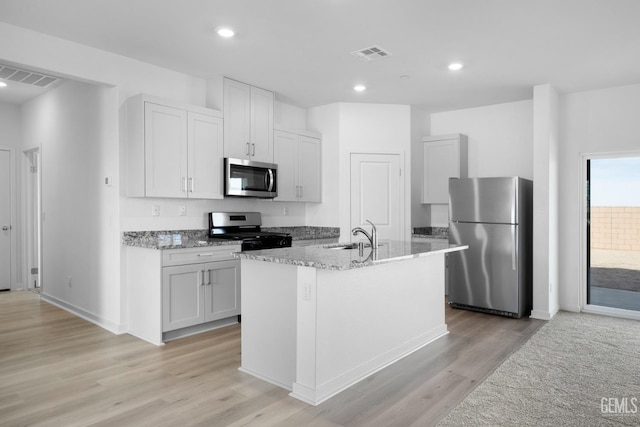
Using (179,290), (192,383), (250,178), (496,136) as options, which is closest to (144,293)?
(179,290)

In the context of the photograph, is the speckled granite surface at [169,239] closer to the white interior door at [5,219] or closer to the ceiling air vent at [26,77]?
the ceiling air vent at [26,77]

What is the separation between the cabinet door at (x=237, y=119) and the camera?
4.52 m

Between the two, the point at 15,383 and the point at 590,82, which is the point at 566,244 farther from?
the point at 15,383

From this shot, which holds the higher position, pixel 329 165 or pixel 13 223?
pixel 329 165

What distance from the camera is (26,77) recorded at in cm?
463

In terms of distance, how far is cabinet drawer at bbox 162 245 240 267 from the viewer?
3656 millimetres

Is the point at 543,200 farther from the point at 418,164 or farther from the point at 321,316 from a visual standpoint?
the point at 321,316

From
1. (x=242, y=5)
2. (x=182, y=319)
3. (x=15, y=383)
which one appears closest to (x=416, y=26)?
(x=242, y=5)

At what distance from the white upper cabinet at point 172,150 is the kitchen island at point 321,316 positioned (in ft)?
4.90

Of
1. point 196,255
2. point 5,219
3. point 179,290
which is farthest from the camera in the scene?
point 5,219

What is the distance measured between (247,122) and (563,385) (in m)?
3.79

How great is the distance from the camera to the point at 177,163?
4.09 metres

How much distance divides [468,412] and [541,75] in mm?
3496

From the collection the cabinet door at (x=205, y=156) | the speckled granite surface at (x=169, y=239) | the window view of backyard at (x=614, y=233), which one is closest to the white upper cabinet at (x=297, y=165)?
the speckled granite surface at (x=169, y=239)
